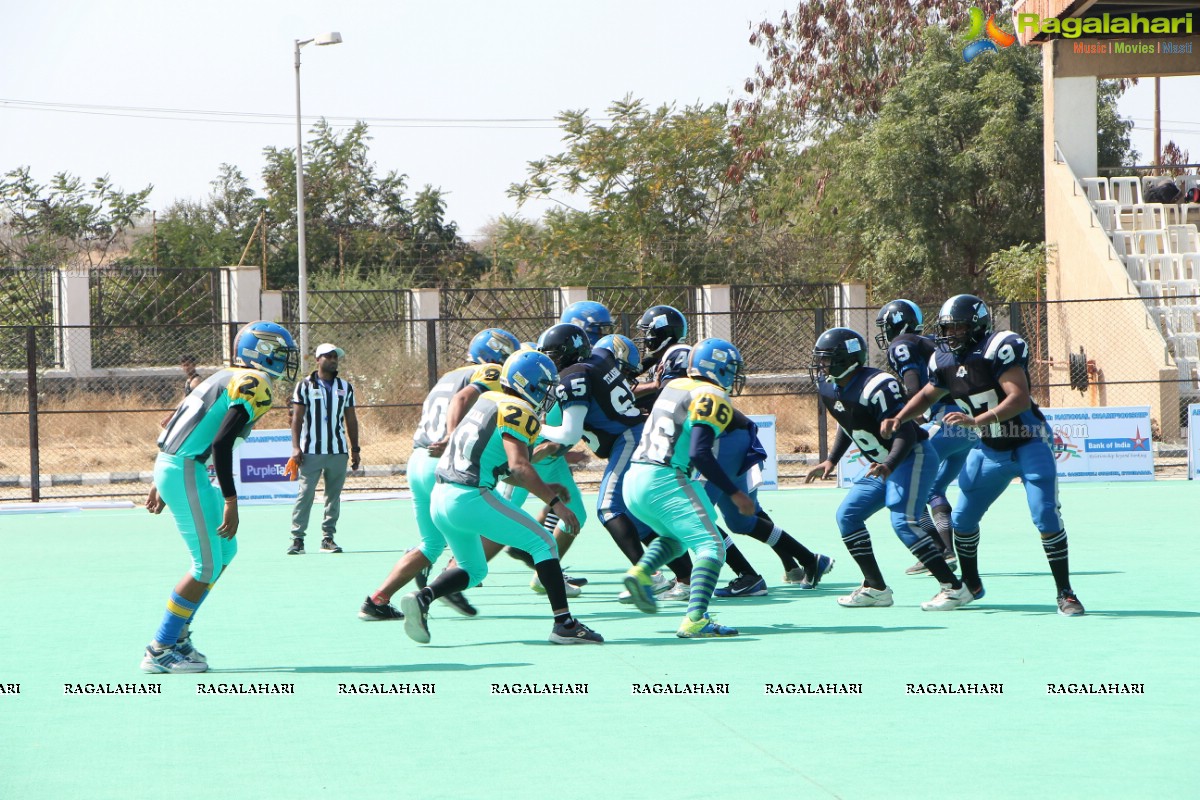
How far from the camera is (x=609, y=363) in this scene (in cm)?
1010

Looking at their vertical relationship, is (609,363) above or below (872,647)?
above

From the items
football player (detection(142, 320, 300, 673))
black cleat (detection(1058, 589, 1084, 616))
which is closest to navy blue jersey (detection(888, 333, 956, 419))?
black cleat (detection(1058, 589, 1084, 616))

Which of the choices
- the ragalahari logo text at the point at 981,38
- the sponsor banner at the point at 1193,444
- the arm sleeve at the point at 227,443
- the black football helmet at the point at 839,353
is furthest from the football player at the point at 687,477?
the ragalahari logo text at the point at 981,38

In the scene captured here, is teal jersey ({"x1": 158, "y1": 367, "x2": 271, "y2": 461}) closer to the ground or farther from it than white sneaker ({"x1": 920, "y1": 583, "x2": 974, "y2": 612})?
farther from it

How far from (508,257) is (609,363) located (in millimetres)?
28000

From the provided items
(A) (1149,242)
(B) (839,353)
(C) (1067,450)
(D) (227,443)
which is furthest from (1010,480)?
(A) (1149,242)

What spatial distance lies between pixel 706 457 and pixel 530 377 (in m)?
1.11

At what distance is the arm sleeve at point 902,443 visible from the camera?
362 inches

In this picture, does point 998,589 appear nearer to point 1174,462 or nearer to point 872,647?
point 872,647

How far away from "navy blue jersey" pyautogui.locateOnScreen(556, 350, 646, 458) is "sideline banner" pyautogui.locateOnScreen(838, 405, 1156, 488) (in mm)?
9738

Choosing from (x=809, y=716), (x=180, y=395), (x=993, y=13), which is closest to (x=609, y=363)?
(x=809, y=716)

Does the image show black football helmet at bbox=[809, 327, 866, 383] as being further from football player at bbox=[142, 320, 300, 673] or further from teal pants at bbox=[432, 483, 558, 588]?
football player at bbox=[142, 320, 300, 673]

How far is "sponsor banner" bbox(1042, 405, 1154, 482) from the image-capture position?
63.5 feet

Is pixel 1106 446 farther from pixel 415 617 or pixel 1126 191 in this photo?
pixel 415 617
